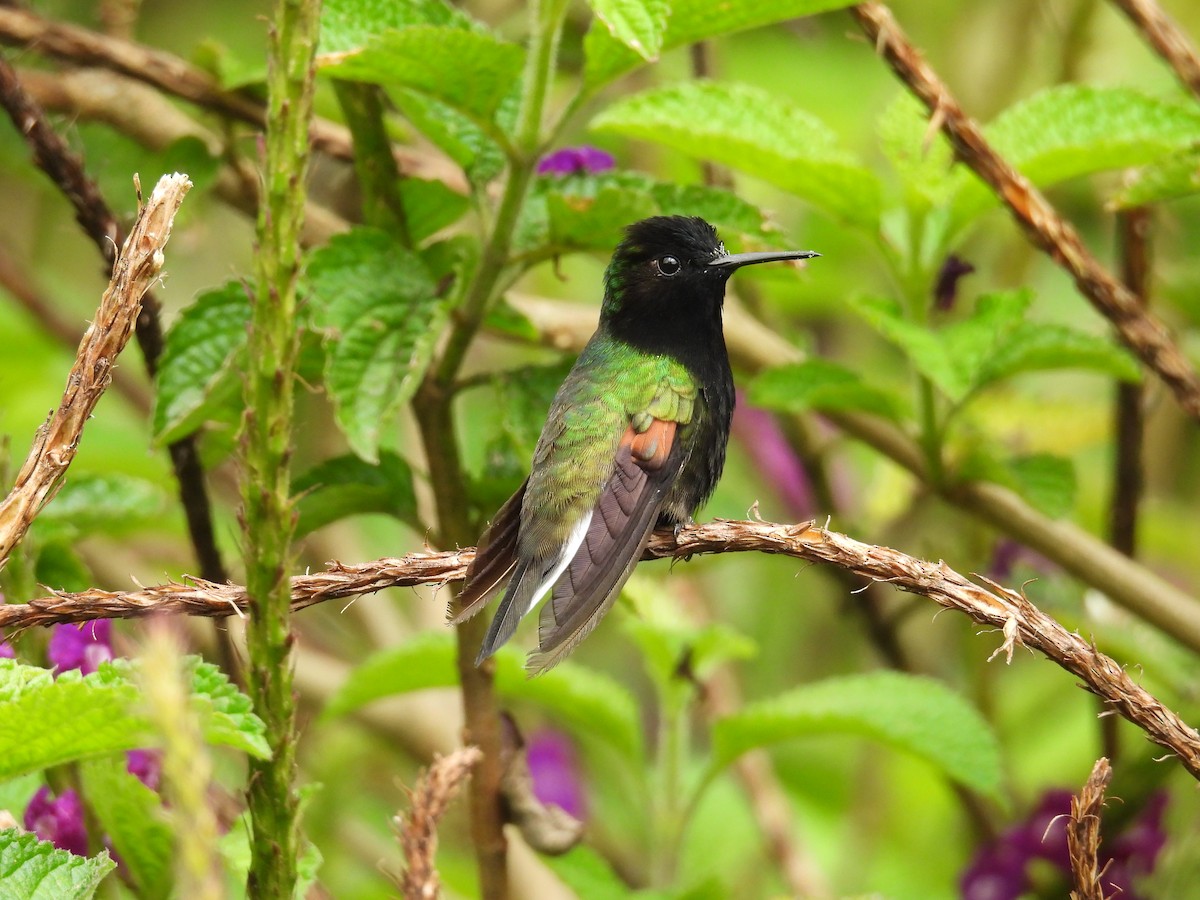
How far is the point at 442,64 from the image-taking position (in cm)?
179

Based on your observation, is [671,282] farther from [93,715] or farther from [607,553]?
[93,715]

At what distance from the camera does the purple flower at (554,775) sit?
11.9ft

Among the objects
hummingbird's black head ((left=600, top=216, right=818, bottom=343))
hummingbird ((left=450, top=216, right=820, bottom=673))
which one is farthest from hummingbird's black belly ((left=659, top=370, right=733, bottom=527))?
hummingbird's black head ((left=600, top=216, right=818, bottom=343))

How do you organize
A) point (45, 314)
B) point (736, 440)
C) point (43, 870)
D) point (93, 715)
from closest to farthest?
point (93, 715) → point (43, 870) → point (45, 314) → point (736, 440)

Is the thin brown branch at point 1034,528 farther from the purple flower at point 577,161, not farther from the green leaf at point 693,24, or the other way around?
Result: the green leaf at point 693,24

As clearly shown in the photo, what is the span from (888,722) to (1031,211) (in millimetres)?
876

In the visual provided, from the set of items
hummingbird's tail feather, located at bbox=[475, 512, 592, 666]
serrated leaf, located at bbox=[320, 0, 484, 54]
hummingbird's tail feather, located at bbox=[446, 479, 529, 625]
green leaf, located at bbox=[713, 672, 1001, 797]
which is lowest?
green leaf, located at bbox=[713, 672, 1001, 797]

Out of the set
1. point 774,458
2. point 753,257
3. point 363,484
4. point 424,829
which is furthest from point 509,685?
point 774,458

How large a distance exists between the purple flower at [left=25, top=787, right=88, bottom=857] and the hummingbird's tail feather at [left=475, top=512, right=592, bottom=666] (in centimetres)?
58

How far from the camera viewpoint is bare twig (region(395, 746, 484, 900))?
1.18 metres

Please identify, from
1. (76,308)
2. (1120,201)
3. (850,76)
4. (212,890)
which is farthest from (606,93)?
(212,890)

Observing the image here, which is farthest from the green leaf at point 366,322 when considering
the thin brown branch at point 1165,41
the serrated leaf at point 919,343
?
the thin brown branch at point 1165,41

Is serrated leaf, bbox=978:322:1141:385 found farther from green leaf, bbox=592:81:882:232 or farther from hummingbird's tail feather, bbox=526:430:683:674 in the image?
hummingbird's tail feather, bbox=526:430:683:674

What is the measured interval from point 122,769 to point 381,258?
82 centimetres
